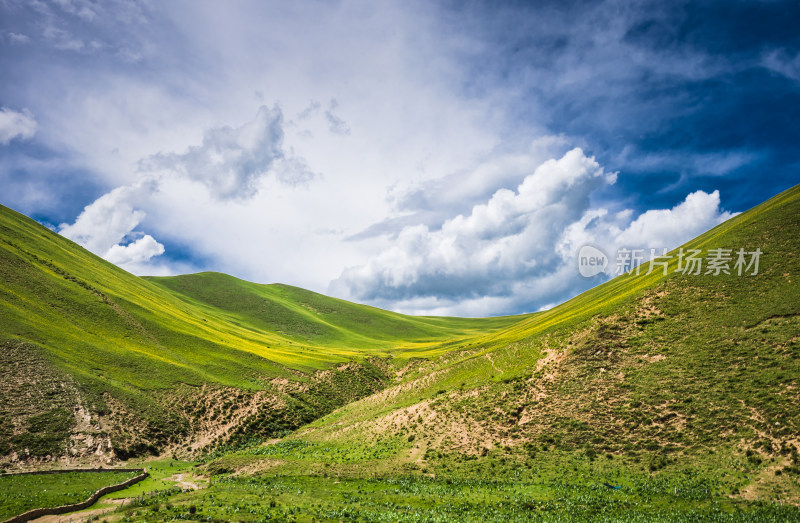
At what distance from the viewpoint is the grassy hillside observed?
1876 inches

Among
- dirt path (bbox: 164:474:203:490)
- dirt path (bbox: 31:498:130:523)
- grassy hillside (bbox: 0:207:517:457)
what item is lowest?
Answer: dirt path (bbox: 164:474:203:490)

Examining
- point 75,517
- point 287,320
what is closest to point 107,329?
point 75,517

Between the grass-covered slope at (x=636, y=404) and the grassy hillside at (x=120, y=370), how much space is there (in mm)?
12780

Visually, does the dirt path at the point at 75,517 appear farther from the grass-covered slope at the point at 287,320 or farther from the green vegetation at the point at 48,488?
the grass-covered slope at the point at 287,320

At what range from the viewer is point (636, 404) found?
44.9 m

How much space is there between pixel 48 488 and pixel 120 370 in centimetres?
3249

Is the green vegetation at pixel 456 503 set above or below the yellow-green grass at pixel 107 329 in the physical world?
below

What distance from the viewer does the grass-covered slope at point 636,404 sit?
34.7 meters

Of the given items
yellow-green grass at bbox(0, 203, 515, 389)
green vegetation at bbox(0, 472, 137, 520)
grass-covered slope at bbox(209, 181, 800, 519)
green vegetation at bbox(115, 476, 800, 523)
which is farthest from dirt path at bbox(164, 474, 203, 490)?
yellow-green grass at bbox(0, 203, 515, 389)

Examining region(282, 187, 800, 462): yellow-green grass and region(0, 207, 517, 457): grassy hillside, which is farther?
region(0, 207, 517, 457): grassy hillside

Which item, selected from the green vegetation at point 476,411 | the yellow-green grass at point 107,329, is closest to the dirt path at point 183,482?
the green vegetation at point 476,411

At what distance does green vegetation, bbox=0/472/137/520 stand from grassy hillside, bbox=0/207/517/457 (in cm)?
624

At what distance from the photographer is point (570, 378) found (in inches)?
2136

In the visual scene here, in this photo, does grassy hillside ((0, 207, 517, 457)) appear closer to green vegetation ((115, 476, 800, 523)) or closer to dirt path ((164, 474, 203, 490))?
dirt path ((164, 474, 203, 490))
